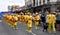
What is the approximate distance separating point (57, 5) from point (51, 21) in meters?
27.0

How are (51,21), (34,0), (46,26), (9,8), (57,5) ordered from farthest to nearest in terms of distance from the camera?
(9,8)
(34,0)
(57,5)
(46,26)
(51,21)

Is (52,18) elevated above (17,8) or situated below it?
above

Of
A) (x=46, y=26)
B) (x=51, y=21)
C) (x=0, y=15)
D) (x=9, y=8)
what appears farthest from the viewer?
(x=9, y=8)

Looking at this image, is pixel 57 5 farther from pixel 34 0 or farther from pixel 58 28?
pixel 34 0

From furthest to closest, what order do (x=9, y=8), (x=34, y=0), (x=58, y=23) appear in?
(x=9, y=8) < (x=34, y=0) < (x=58, y=23)

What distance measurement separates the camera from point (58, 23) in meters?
28.5

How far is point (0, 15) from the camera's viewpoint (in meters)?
84.4

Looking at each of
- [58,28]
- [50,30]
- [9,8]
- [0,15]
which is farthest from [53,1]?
[9,8]

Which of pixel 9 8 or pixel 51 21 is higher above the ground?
pixel 51 21

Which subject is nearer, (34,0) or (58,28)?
(58,28)

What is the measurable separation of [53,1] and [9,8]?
147 ft

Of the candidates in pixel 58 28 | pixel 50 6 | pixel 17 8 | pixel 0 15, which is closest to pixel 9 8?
pixel 17 8

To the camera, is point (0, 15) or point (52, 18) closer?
point (52, 18)

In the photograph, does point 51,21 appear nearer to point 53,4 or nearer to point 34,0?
point 53,4
